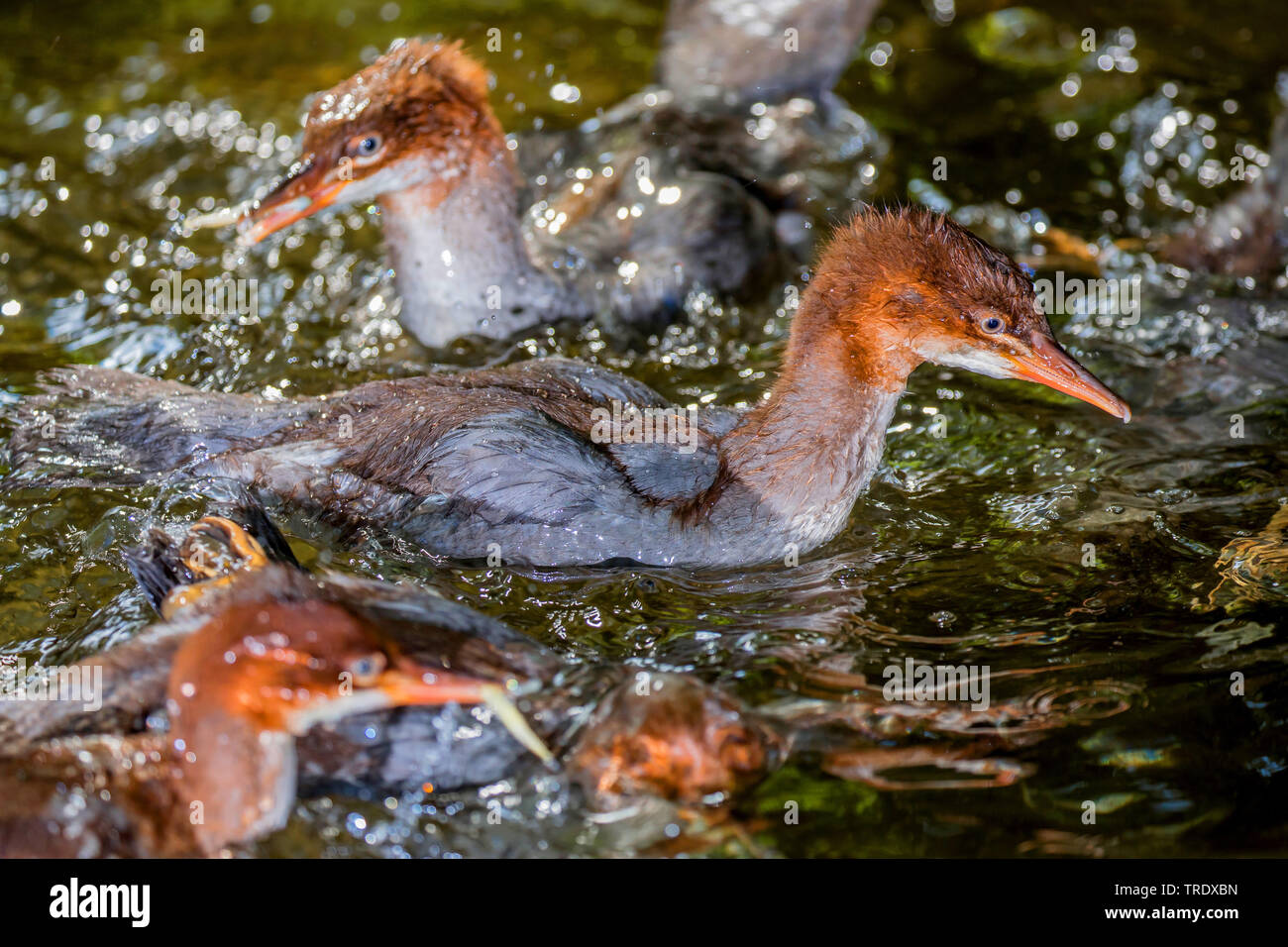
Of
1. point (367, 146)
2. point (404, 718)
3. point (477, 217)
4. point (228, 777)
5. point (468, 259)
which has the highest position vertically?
point (367, 146)

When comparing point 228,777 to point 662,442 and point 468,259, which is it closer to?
point 662,442

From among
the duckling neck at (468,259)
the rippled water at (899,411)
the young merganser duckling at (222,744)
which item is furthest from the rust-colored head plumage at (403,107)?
the young merganser duckling at (222,744)

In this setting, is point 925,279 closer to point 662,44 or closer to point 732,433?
point 732,433

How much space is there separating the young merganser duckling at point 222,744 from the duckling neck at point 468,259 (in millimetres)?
2628

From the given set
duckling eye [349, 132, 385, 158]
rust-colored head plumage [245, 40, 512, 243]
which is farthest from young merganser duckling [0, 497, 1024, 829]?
duckling eye [349, 132, 385, 158]

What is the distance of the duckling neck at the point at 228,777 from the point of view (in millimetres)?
3381

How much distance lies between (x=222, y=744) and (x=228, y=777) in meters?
0.09

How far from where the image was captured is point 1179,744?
13.0 feet

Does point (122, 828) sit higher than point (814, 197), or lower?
lower

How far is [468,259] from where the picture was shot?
5906 mm

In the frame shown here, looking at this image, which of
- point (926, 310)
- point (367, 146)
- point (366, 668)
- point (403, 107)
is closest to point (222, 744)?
point (366, 668)

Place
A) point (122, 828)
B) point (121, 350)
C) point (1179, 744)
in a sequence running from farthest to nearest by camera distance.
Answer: point (121, 350) → point (1179, 744) → point (122, 828)
